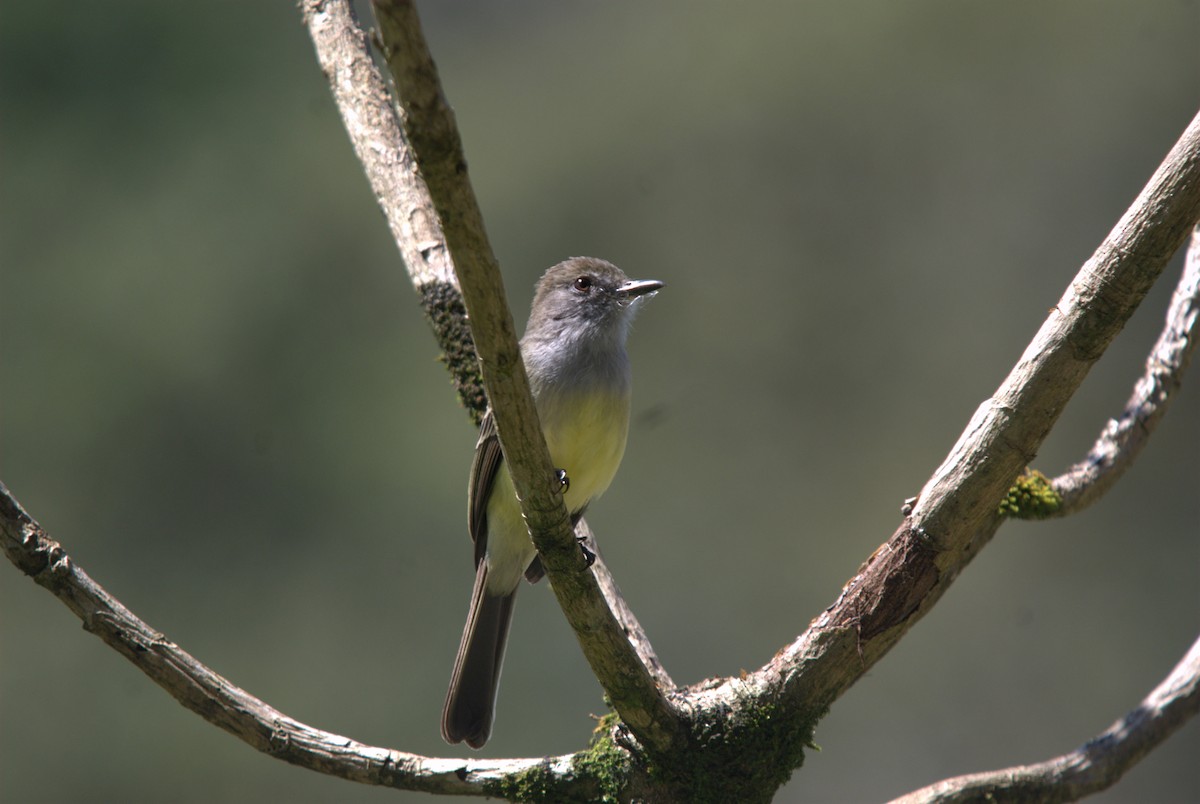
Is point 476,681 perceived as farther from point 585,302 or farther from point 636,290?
point 636,290

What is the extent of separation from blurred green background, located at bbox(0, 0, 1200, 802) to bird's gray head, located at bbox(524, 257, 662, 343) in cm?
655

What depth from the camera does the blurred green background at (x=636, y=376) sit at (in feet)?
39.3

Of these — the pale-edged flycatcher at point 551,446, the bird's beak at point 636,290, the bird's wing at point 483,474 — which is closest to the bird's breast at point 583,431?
the pale-edged flycatcher at point 551,446

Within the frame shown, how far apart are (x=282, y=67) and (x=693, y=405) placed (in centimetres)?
732

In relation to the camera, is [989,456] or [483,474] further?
[483,474]

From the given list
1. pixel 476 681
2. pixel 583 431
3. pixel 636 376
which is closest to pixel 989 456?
pixel 583 431

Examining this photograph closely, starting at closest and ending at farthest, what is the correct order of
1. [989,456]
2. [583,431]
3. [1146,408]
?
[989,456], [583,431], [1146,408]

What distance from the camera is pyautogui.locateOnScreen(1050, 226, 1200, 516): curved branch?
4.08 metres

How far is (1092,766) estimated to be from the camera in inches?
151

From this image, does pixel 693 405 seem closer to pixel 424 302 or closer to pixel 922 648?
pixel 922 648

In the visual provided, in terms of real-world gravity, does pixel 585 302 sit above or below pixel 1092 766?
above

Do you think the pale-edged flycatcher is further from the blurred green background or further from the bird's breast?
the blurred green background

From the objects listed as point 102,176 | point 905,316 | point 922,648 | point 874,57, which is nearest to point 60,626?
point 102,176

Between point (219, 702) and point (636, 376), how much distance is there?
443 inches
